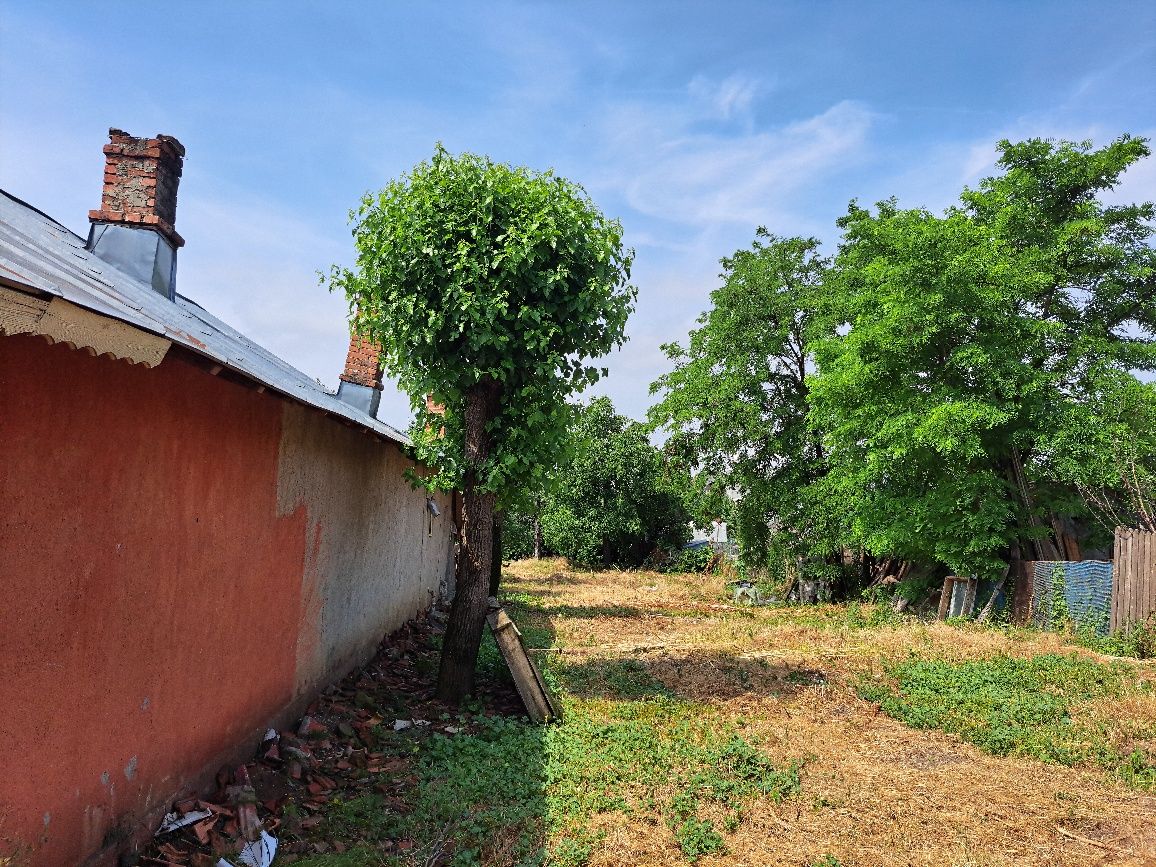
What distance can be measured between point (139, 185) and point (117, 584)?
4.51 metres

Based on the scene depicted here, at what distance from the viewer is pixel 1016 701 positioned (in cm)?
838

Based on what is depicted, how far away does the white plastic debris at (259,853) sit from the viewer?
4.50 meters

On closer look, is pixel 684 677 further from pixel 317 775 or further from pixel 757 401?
pixel 757 401

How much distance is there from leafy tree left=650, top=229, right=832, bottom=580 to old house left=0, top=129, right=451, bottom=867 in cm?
1482

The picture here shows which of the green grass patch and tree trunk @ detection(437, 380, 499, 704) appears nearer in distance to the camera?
the green grass patch

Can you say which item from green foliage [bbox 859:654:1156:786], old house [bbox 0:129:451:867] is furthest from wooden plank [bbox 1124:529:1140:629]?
old house [bbox 0:129:451:867]

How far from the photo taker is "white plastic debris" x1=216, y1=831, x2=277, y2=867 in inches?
177

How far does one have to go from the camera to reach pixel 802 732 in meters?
7.50

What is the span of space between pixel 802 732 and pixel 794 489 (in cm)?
1387

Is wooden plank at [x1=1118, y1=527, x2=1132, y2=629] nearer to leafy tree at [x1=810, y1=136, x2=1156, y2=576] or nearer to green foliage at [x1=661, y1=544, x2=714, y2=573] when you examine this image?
leafy tree at [x1=810, y1=136, x2=1156, y2=576]

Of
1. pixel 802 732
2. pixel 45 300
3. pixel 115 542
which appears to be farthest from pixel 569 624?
pixel 45 300

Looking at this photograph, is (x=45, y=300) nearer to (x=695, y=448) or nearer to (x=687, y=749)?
(x=687, y=749)

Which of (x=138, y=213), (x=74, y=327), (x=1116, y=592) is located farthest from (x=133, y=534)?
(x=1116, y=592)

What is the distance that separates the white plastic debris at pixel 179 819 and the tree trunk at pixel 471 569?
359 cm
